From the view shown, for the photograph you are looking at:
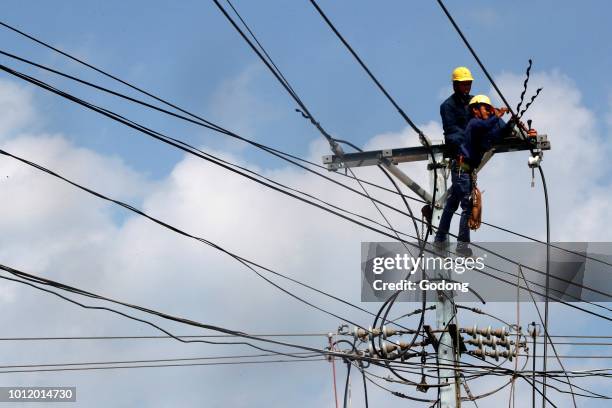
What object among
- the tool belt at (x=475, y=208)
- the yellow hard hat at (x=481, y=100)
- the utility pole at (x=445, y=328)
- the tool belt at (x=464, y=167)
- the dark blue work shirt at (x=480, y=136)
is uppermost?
the yellow hard hat at (x=481, y=100)

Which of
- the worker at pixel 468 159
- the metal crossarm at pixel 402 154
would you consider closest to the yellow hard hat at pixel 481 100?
the worker at pixel 468 159

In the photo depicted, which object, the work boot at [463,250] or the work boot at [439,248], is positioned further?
the work boot at [463,250]

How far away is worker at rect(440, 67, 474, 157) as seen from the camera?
1631 cm

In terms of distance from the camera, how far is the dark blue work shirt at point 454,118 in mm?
16281

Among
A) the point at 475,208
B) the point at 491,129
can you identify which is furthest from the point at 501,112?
the point at 475,208

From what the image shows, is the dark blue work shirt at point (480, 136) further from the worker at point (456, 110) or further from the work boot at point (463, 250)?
the work boot at point (463, 250)

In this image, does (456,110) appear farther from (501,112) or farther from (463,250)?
(463,250)

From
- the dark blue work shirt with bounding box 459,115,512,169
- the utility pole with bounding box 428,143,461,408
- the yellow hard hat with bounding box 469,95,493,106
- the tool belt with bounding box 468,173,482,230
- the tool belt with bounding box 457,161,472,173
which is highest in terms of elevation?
the yellow hard hat with bounding box 469,95,493,106

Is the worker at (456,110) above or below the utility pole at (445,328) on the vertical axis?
above

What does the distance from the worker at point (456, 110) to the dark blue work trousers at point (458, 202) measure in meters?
0.35

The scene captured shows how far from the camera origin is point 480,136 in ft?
53.1

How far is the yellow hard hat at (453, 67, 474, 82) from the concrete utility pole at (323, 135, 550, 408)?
103 centimetres

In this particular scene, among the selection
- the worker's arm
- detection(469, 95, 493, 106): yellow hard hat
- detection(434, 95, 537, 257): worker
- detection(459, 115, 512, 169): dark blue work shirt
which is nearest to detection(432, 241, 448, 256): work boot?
detection(434, 95, 537, 257): worker

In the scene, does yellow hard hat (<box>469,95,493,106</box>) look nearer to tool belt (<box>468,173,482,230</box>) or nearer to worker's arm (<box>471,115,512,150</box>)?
worker's arm (<box>471,115,512,150</box>)
